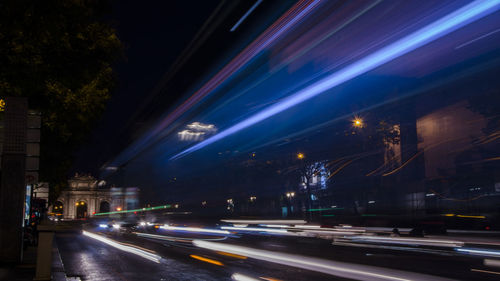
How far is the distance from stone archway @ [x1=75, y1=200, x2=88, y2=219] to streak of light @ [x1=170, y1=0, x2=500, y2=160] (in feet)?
420

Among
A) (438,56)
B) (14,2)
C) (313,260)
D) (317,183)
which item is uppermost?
(438,56)

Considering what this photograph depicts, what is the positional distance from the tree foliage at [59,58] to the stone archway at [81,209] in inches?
5113

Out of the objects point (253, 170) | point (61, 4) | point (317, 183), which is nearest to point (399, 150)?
point (317, 183)

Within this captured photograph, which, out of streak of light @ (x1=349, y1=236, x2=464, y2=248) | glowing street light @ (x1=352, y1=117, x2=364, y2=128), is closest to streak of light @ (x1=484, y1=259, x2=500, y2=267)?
streak of light @ (x1=349, y1=236, x2=464, y2=248)

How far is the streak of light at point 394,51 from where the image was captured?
10062 mm

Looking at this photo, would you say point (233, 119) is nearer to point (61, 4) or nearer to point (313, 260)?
point (313, 260)

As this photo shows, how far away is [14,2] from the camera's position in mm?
6723

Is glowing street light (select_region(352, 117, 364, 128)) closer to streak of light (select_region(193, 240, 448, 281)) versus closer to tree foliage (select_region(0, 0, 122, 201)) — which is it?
streak of light (select_region(193, 240, 448, 281))

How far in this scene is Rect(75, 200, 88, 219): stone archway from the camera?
443 ft

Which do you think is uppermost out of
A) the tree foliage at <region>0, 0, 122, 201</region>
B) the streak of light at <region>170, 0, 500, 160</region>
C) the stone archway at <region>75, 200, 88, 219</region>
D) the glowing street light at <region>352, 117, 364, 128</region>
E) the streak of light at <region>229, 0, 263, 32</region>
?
the streak of light at <region>229, 0, 263, 32</region>

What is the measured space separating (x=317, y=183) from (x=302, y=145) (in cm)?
346

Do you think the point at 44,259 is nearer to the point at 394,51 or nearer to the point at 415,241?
the point at 394,51

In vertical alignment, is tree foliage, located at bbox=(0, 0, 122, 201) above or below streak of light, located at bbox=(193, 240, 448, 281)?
above

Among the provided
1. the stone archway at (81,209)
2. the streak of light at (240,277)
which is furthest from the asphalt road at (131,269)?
the stone archway at (81,209)
